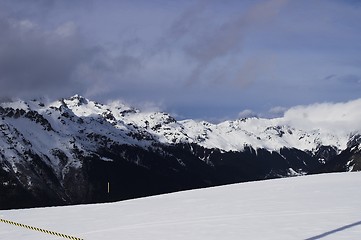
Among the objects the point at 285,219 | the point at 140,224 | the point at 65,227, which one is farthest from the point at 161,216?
the point at 285,219

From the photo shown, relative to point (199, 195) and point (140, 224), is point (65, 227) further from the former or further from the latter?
point (199, 195)

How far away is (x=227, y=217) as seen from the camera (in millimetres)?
29078

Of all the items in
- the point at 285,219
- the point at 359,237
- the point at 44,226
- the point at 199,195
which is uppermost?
the point at 199,195

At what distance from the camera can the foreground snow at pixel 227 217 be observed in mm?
A: 23750

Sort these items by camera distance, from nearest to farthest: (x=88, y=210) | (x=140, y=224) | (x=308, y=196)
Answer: (x=140, y=224), (x=308, y=196), (x=88, y=210)

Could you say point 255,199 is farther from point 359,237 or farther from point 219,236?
point 359,237

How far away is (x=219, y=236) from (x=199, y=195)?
20548 mm

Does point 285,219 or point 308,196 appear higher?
point 308,196

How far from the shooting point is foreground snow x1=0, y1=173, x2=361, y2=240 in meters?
23.8

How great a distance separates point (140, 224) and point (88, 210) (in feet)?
39.9

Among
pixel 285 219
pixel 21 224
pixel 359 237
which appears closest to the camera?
pixel 359 237

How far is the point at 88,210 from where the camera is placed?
4038 centimetres

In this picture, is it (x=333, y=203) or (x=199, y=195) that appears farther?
(x=199, y=195)

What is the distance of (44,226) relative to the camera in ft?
106
